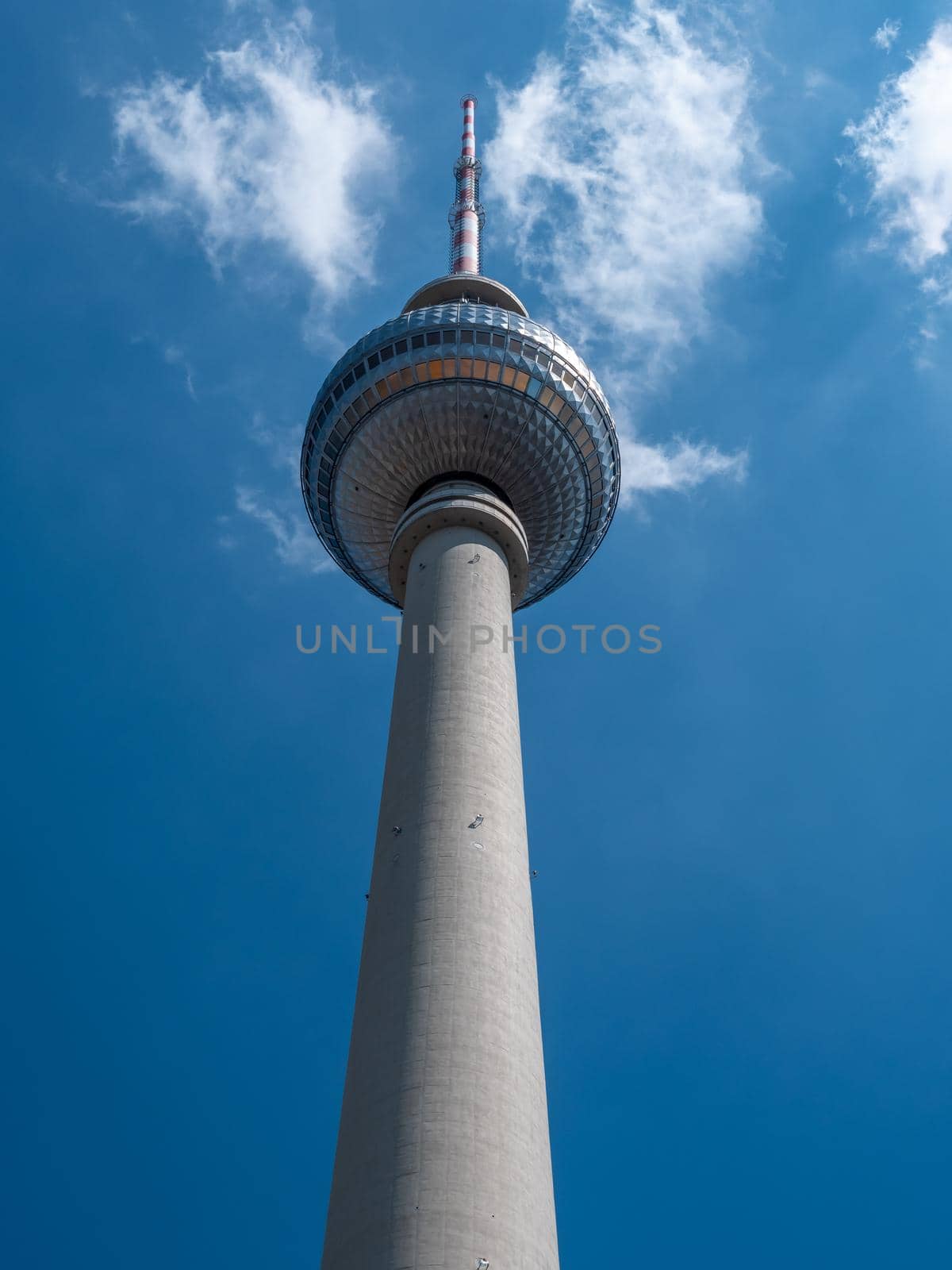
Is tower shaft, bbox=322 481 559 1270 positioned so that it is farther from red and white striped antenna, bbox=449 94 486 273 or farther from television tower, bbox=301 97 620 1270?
red and white striped antenna, bbox=449 94 486 273

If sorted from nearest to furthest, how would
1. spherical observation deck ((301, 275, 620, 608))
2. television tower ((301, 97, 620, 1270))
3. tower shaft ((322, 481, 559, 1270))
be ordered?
tower shaft ((322, 481, 559, 1270))
television tower ((301, 97, 620, 1270))
spherical observation deck ((301, 275, 620, 608))

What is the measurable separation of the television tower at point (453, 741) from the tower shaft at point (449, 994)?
0.06 meters

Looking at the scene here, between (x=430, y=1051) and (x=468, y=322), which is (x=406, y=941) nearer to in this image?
(x=430, y=1051)

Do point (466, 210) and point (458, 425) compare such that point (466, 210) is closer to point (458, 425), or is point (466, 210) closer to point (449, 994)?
point (458, 425)

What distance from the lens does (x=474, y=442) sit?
4781cm

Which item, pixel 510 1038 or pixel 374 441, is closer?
pixel 510 1038

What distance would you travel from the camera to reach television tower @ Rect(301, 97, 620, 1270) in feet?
82.8

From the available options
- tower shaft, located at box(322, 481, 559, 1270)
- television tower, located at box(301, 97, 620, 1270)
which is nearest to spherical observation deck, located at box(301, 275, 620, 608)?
television tower, located at box(301, 97, 620, 1270)

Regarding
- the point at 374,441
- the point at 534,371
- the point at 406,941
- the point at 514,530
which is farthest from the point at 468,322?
the point at 406,941

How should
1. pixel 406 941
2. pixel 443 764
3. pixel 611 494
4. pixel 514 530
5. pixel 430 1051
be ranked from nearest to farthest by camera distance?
pixel 430 1051 < pixel 406 941 < pixel 443 764 < pixel 514 530 < pixel 611 494

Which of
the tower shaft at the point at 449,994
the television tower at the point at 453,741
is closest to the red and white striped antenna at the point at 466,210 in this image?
the television tower at the point at 453,741

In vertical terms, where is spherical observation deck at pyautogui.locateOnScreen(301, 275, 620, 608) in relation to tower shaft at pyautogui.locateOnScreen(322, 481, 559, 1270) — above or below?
above

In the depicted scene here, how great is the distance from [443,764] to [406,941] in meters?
6.47

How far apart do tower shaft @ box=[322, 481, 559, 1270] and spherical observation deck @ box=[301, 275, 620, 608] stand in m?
9.04
